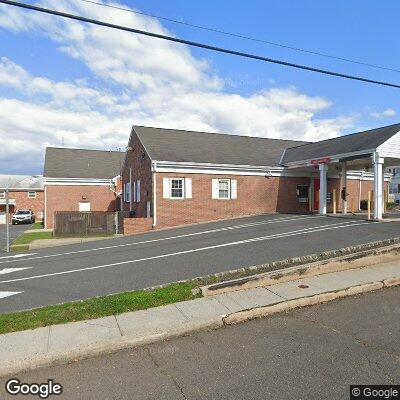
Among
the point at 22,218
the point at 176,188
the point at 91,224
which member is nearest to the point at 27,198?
the point at 22,218

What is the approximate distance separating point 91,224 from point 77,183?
11.8 meters

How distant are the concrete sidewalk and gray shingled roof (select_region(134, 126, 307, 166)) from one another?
16.1 meters

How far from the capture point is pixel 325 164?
2223cm

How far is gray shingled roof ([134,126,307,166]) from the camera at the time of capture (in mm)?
24234

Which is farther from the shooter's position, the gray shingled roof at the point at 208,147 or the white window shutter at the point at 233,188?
the white window shutter at the point at 233,188

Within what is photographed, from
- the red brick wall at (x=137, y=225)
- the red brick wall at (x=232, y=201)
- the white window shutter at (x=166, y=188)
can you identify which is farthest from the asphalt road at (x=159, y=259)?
the white window shutter at (x=166, y=188)

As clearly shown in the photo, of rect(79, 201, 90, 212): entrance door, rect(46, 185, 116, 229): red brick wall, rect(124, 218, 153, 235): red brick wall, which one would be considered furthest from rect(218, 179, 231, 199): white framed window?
rect(79, 201, 90, 212): entrance door

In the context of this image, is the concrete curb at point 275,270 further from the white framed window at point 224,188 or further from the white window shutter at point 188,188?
the white framed window at point 224,188

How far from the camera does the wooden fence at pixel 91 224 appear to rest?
2288 centimetres

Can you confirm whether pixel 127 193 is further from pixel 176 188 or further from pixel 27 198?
pixel 27 198

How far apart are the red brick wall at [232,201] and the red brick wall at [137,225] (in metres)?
0.61

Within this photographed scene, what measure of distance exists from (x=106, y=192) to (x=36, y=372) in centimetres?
3109

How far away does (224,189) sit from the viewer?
24.4 m

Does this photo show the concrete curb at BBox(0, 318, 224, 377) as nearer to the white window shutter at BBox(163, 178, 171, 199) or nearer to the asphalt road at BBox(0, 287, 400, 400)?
the asphalt road at BBox(0, 287, 400, 400)
